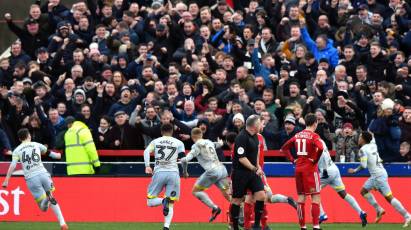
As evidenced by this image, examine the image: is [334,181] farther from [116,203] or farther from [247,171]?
[116,203]

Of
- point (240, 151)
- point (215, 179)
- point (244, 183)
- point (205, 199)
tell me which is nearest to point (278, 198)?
point (215, 179)

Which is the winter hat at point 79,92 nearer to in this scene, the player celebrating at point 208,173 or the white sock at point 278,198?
the player celebrating at point 208,173

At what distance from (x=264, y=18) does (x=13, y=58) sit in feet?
21.8

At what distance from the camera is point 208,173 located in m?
24.8

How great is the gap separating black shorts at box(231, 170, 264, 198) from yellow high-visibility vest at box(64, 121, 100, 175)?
Answer: 212 inches

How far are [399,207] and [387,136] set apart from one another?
192 centimetres

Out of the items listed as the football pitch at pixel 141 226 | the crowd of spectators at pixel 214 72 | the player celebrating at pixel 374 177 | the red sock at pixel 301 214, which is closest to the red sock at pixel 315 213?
the red sock at pixel 301 214

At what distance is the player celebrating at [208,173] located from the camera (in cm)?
2442

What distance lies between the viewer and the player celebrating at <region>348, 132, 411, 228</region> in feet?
80.3

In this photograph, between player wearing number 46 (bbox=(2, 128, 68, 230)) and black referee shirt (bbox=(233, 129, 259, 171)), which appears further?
player wearing number 46 (bbox=(2, 128, 68, 230))

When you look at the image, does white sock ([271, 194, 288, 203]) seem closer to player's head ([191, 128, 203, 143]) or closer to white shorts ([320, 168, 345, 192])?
white shorts ([320, 168, 345, 192])

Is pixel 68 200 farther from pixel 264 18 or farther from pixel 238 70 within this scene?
pixel 264 18

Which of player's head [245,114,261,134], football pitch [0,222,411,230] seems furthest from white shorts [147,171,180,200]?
player's head [245,114,261,134]

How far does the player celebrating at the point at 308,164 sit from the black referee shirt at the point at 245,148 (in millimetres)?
886
